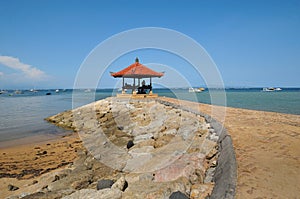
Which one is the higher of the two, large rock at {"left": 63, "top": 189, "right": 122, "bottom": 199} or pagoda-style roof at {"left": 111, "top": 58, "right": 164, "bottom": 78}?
pagoda-style roof at {"left": 111, "top": 58, "right": 164, "bottom": 78}

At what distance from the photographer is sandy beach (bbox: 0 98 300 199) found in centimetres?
291

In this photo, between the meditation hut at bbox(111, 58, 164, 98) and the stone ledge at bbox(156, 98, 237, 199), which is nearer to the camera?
the stone ledge at bbox(156, 98, 237, 199)

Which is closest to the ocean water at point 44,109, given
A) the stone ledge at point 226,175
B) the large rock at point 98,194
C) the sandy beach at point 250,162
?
the sandy beach at point 250,162

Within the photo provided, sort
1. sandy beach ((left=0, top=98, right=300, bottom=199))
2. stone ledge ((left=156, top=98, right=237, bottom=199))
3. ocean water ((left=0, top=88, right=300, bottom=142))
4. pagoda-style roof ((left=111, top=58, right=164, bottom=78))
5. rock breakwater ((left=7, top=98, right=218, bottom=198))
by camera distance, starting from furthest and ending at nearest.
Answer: pagoda-style roof ((left=111, top=58, right=164, bottom=78)) → ocean water ((left=0, top=88, right=300, bottom=142)) → rock breakwater ((left=7, top=98, right=218, bottom=198)) → sandy beach ((left=0, top=98, right=300, bottom=199)) → stone ledge ((left=156, top=98, right=237, bottom=199))

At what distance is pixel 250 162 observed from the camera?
3.75 meters

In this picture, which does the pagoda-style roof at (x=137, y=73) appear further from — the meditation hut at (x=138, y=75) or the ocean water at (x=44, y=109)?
the ocean water at (x=44, y=109)

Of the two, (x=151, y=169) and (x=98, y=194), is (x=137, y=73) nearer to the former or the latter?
(x=151, y=169)

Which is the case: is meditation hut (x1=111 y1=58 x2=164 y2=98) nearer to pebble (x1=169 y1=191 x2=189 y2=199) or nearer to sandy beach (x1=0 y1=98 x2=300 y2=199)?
sandy beach (x1=0 y1=98 x2=300 y2=199)

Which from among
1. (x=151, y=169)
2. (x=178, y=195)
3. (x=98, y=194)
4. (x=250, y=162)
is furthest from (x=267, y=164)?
(x=98, y=194)

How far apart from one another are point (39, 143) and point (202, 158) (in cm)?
942

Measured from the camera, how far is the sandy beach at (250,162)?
2.91m

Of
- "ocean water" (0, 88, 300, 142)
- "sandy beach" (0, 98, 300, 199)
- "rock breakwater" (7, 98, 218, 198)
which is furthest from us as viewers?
"ocean water" (0, 88, 300, 142)

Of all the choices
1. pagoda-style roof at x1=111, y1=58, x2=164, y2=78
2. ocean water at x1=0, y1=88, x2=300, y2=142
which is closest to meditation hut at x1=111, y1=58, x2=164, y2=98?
pagoda-style roof at x1=111, y1=58, x2=164, y2=78

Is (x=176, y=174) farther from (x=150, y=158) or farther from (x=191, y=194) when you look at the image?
(x=150, y=158)
